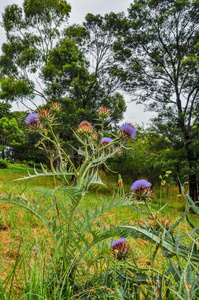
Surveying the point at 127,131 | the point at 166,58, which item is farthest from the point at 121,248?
the point at 166,58

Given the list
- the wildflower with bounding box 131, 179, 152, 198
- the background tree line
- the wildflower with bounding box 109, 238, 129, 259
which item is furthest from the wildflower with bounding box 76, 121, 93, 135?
the background tree line

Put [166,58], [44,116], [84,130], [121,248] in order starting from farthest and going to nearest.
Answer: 1. [166,58]
2. [84,130]
3. [44,116]
4. [121,248]

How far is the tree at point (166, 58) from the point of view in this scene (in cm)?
809

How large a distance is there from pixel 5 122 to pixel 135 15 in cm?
1193

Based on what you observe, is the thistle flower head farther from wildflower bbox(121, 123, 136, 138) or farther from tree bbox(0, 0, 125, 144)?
tree bbox(0, 0, 125, 144)

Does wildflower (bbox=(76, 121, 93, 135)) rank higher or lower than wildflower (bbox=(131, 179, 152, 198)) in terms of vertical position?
higher

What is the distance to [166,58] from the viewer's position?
8789 millimetres

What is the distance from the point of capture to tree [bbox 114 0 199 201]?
8.09 m

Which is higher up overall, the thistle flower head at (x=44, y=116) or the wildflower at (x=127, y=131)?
the thistle flower head at (x=44, y=116)

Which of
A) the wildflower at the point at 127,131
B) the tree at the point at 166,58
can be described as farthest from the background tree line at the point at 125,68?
the wildflower at the point at 127,131

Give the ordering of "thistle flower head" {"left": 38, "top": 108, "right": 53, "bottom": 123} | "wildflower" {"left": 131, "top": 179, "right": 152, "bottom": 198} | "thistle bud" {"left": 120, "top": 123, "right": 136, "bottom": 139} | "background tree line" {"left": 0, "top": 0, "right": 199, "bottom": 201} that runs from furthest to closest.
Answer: "background tree line" {"left": 0, "top": 0, "right": 199, "bottom": 201} → "thistle bud" {"left": 120, "top": 123, "right": 136, "bottom": 139} → "thistle flower head" {"left": 38, "top": 108, "right": 53, "bottom": 123} → "wildflower" {"left": 131, "top": 179, "right": 152, "bottom": 198}

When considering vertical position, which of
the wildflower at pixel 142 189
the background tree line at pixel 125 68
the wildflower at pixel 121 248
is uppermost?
the background tree line at pixel 125 68

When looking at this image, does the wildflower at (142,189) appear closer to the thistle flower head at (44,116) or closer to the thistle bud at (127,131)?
the thistle bud at (127,131)

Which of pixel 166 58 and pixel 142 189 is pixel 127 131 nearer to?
pixel 142 189
